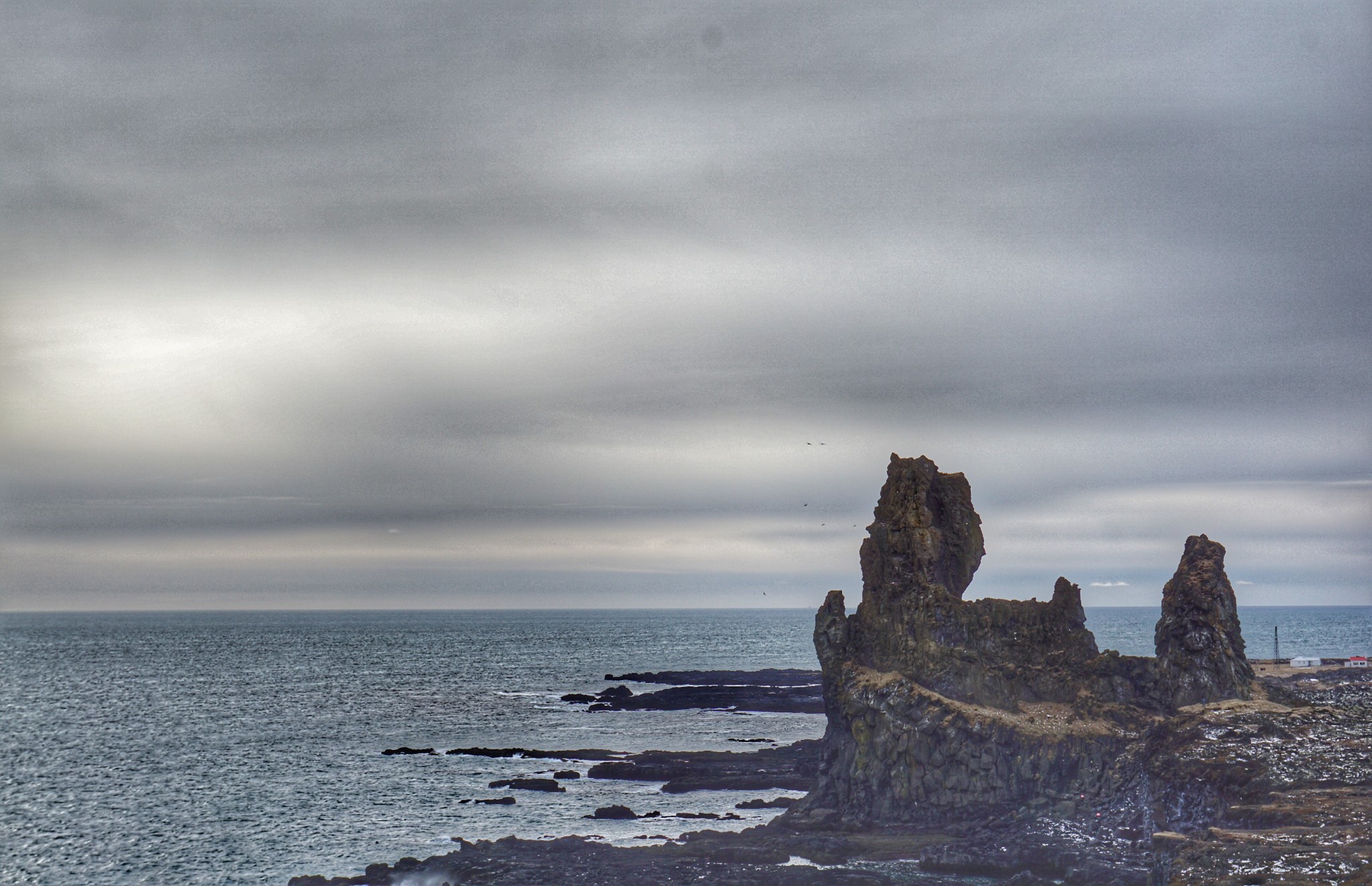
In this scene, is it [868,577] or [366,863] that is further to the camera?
[868,577]

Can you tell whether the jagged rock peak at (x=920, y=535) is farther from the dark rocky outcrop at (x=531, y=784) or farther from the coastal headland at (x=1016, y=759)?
the dark rocky outcrop at (x=531, y=784)

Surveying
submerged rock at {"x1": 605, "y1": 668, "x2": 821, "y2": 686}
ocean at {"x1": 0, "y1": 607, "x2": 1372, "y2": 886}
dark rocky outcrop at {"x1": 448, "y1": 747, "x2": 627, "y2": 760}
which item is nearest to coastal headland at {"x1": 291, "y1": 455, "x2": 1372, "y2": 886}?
ocean at {"x1": 0, "y1": 607, "x2": 1372, "y2": 886}

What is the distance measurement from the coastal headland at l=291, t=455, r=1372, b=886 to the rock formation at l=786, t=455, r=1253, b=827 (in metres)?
0.11

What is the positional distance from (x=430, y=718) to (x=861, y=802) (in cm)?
7109

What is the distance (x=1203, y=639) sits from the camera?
55.2 meters

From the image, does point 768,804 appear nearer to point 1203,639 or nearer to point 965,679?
point 965,679

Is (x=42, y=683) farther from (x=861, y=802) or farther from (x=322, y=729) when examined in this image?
(x=861, y=802)

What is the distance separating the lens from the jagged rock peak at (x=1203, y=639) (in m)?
54.5

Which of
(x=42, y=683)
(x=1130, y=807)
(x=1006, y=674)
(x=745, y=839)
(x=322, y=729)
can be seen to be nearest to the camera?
(x=1130, y=807)

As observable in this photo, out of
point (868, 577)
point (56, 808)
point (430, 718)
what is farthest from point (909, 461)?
point (430, 718)

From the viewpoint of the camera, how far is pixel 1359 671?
289 feet

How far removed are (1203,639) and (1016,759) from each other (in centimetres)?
1155

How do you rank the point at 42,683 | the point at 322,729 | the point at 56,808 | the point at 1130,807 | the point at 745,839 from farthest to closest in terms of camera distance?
the point at 42,683, the point at 322,729, the point at 56,808, the point at 745,839, the point at 1130,807

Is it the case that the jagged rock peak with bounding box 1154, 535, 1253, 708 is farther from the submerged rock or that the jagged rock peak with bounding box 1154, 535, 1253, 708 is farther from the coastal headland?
the submerged rock
